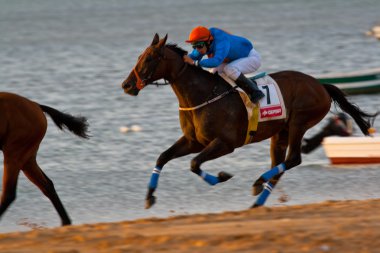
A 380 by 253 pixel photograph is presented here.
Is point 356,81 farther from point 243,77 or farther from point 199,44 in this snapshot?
point 199,44

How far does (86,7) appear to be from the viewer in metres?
84.4

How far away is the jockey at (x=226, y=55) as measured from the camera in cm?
1198

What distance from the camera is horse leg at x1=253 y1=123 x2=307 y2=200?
490 inches

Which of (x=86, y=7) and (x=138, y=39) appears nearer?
(x=138, y=39)

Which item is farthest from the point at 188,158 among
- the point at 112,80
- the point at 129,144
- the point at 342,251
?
the point at 112,80

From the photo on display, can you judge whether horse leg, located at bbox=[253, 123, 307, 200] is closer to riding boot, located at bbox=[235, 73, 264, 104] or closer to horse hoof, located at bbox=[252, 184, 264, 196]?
horse hoof, located at bbox=[252, 184, 264, 196]

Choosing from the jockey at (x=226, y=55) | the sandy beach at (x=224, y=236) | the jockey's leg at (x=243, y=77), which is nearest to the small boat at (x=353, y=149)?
the jockey at (x=226, y=55)

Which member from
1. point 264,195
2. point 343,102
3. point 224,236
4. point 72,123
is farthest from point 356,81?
point 224,236

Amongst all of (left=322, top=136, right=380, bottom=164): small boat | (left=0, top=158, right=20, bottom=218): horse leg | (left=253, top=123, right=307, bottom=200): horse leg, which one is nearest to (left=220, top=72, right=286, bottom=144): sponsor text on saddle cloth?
(left=253, top=123, right=307, bottom=200): horse leg

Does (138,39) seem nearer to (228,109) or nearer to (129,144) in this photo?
(129,144)

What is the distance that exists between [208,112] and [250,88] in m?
0.64

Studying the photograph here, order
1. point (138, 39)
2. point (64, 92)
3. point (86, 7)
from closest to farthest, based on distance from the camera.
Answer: point (64, 92) < point (138, 39) < point (86, 7)

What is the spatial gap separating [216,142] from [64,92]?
59.8 feet

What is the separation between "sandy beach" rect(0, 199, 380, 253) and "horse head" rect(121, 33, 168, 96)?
6.47ft
